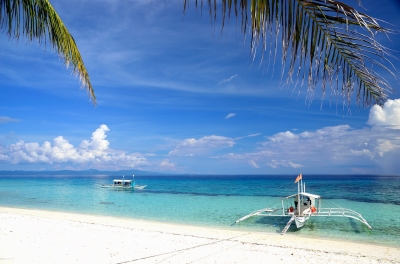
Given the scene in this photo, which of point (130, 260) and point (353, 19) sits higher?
point (353, 19)

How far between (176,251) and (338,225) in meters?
10.9

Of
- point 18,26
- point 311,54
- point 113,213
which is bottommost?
point 113,213

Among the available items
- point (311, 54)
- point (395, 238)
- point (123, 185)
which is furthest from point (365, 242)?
point (123, 185)

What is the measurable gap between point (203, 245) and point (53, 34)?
26.1 ft

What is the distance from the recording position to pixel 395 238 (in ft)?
44.3

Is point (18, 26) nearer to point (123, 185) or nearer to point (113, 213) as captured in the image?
point (113, 213)

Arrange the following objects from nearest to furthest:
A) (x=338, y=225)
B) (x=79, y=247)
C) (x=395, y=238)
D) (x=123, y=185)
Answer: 1. (x=79, y=247)
2. (x=395, y=238)
3. (x=338, y=225)
4. (x=123, y=185)

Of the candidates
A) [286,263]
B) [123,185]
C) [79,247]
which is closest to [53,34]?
[79,247]

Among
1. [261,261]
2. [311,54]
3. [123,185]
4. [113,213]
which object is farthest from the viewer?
[123,185]

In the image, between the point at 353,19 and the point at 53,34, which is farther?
the point at 53,34

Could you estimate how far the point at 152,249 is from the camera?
9.16 meters

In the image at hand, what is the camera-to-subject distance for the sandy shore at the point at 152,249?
26.2ft

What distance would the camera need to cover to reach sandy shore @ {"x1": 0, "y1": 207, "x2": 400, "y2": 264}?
8.00 metres

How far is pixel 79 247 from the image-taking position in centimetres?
902
